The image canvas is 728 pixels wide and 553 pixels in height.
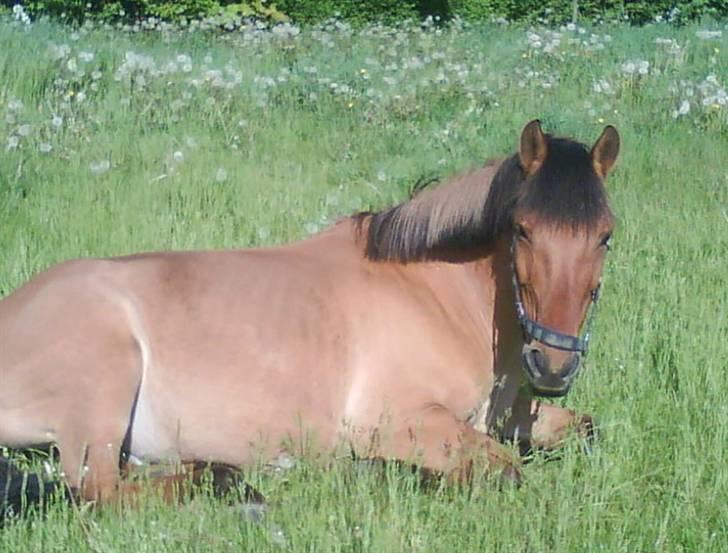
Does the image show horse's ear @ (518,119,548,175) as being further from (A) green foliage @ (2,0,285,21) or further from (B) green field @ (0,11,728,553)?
(A) green foliage @ (2,0,285,21)

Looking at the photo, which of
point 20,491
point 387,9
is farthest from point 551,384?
point 387,9

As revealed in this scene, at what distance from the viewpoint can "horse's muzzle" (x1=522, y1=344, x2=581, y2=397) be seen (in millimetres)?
3855

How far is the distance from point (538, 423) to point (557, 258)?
1012mm

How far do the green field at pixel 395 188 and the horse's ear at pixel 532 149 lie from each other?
102 cm

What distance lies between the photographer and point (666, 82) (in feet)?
38.9

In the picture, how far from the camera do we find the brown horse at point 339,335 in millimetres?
3953

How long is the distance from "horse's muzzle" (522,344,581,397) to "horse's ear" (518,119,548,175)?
2.31 ft

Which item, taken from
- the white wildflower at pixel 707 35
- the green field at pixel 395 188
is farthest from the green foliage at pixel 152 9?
the white wildflower at pixel 707 35

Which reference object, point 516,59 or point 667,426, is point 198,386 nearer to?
point 667,426

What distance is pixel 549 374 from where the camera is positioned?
386 centimetres

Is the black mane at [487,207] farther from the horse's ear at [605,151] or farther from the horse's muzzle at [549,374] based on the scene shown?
the horse's muzzle at [549,374]

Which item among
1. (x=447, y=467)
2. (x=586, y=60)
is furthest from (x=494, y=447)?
(x=586, y=60)

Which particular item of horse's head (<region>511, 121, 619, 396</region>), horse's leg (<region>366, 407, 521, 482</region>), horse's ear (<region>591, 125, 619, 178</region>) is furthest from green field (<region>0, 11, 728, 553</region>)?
horse's ear (<region>591, 125, 619, 178</region>)

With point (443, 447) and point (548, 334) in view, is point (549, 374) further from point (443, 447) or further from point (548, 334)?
point (443, 447)
